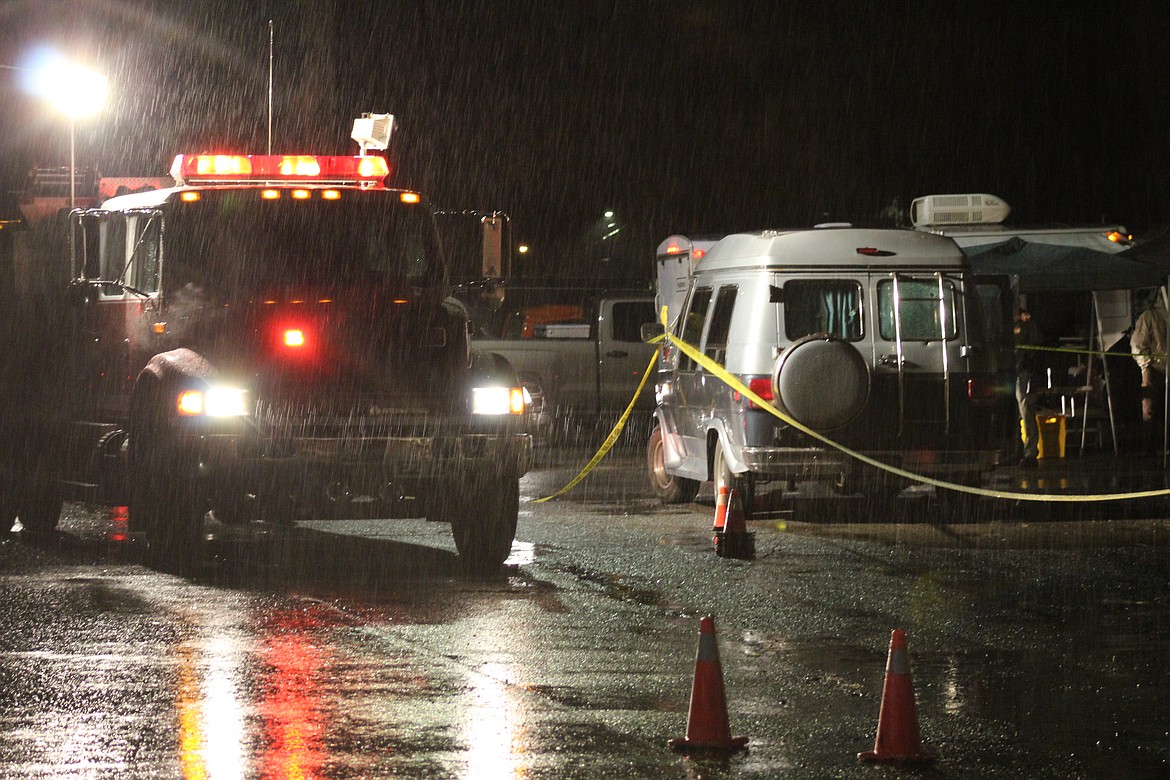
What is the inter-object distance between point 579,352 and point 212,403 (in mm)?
13080

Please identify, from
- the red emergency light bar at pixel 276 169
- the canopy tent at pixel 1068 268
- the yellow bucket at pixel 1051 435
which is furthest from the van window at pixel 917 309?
the yellow bucket at pixel 1051 435

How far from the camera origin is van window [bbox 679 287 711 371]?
596 inches

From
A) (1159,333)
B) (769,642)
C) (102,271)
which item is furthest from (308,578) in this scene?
(1159,333)

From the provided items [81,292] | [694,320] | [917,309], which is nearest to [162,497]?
[81,292]

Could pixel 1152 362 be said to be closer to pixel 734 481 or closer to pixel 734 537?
pixel 734 481

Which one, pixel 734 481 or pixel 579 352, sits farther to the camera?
pixel 579 352

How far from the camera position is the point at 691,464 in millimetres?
15250

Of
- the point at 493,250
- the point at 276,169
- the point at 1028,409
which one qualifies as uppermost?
the point at 276,169

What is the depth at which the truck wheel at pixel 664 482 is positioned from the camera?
1611cm

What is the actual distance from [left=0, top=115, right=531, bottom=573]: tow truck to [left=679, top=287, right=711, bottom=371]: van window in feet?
11.0

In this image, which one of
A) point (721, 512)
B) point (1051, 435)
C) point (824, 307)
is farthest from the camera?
point (1051, 435)

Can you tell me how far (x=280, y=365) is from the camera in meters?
11.3

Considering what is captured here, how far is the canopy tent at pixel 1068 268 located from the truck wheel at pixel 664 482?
19.3ft

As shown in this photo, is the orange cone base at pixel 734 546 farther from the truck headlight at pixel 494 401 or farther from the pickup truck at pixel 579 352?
the pickup truck at pixel 579 352
